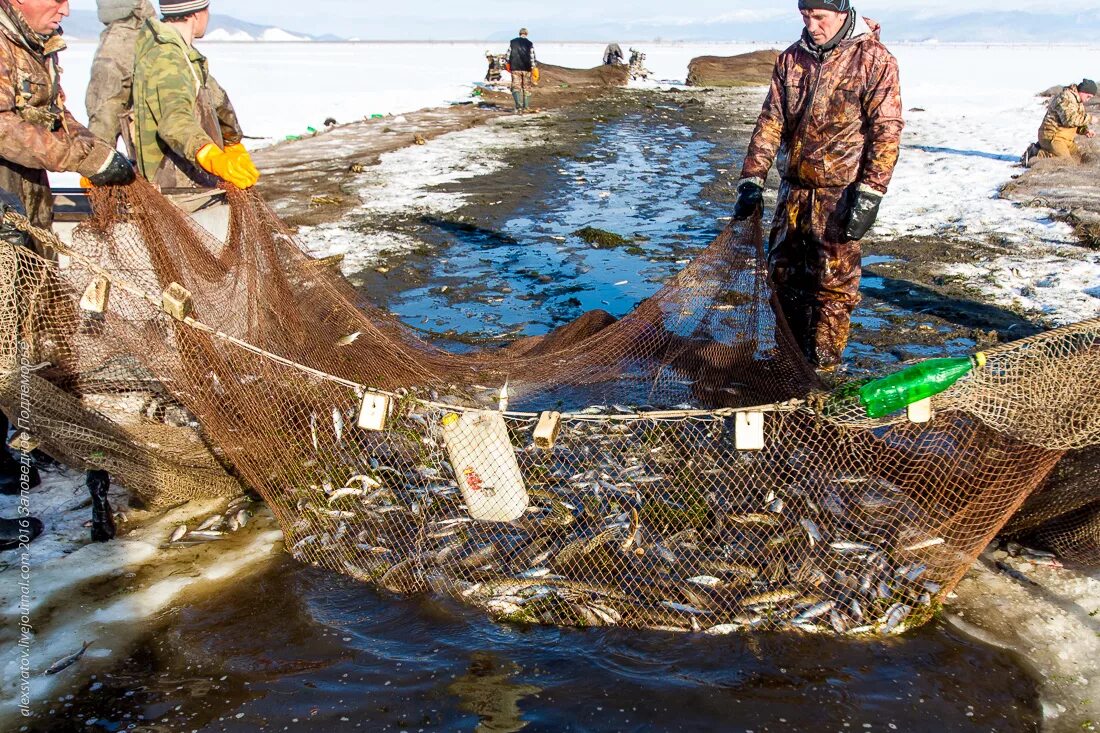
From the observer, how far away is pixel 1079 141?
16.9m

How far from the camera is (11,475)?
16.4ft

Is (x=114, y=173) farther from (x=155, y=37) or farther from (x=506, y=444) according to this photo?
(x=506, y=444)

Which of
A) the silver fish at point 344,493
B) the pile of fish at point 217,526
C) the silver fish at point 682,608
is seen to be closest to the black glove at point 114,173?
the pile of fish at point 217,526

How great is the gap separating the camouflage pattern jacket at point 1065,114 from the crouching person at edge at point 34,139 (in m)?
16.3

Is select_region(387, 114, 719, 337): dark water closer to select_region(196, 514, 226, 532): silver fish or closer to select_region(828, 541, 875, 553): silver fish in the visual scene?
select_region(196, 514, 226, 532): silver fish

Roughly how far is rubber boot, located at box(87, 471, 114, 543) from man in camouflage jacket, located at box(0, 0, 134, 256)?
1.47 meters

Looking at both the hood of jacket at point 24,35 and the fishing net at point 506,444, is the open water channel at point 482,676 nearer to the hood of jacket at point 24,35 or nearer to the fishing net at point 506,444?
the fishing net at point 506,444

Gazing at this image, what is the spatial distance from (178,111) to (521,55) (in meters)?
22.6

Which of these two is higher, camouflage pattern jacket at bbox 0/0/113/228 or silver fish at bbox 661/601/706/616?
camouflage pattern jacket at bbox 0/0/113/228

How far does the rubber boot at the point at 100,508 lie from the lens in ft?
14.5

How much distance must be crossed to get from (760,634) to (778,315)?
260 cm

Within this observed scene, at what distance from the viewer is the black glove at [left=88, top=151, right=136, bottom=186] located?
4551mm

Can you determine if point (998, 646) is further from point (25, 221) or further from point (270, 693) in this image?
point (25, 221)

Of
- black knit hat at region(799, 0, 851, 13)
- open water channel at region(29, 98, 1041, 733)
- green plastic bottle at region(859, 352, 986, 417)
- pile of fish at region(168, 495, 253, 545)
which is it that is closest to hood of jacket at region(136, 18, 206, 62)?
pile of fish at region(168, 495, 253, 545)
